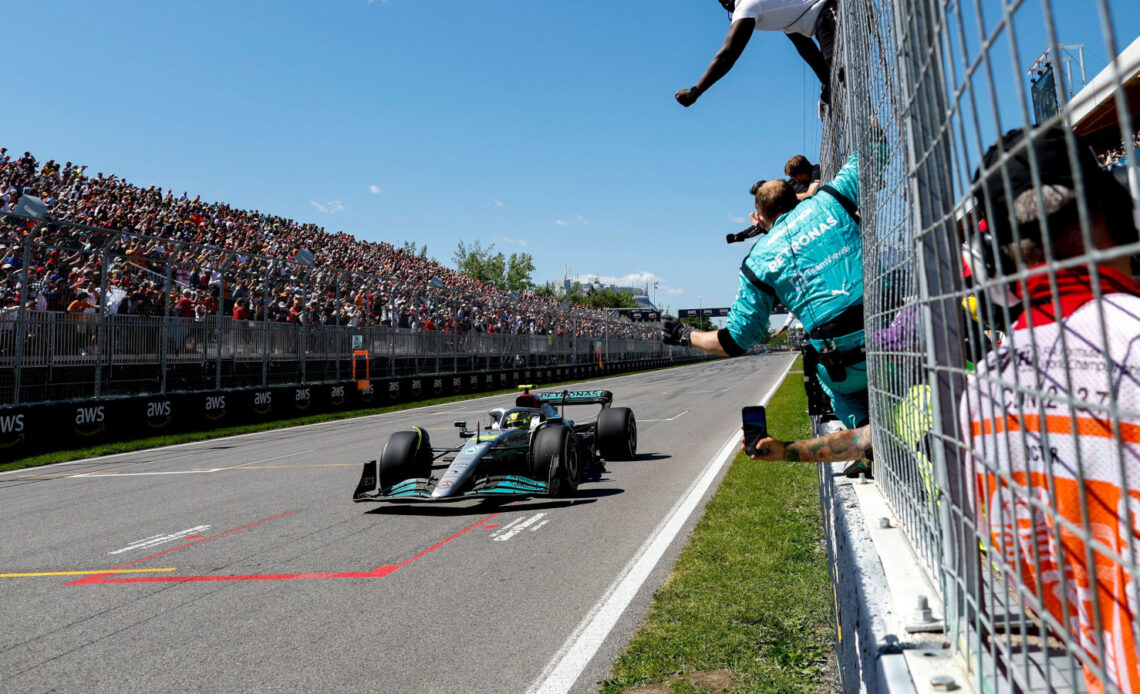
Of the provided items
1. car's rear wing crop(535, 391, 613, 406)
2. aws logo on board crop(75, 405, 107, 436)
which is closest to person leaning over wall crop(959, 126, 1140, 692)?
car's rear wing crop(535, 391, 613, 406)

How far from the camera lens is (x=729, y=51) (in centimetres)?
377

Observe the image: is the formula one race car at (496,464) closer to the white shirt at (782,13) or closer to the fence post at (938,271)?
the white shirt at (782,13)

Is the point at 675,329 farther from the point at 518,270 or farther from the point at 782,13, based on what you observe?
the point at 518,270

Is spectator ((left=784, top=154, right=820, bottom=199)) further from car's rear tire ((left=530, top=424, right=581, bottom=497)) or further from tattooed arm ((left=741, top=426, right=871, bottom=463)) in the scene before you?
car's rear tire ((left=530, top=424, right=581, bottom=497))

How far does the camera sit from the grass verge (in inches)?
131

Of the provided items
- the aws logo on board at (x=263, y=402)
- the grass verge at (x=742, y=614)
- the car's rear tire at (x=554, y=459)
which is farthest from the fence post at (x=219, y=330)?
the grass verge at (x=742, y=614)

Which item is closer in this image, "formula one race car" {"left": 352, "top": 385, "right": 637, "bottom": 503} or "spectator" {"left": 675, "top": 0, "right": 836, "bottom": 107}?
"spectator" {"left": 675, "top": 0, "right": 836, "bottom": 107}

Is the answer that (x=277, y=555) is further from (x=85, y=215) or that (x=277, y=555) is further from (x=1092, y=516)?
(x=85, y=215)

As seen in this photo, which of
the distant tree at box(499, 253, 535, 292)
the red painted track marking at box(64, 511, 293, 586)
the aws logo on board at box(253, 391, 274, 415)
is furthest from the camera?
the distant tree at box(499, 253, 535, 292)

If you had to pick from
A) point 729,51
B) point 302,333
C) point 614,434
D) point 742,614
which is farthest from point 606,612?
point 302,333

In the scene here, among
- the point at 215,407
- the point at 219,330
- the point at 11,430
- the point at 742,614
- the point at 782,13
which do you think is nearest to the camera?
the point at 782,13

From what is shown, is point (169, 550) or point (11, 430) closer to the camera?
point (169, 550)

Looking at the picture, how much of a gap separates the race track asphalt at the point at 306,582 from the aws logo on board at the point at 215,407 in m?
6.57

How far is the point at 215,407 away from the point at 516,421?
10.2 meters
